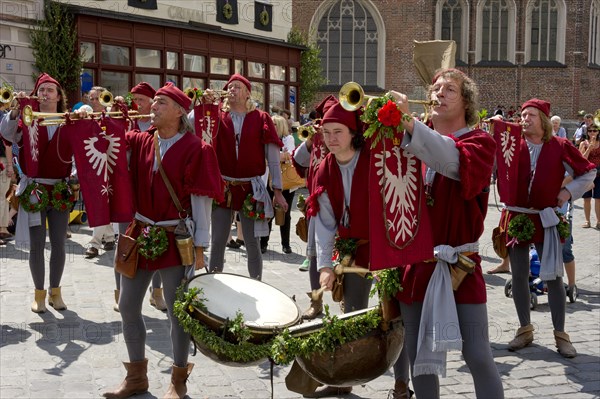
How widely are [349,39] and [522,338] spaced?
3273 cm

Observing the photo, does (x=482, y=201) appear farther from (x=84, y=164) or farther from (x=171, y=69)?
(x=171, y=69)

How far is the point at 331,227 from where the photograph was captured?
4.88m

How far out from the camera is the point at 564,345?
6.79 metres

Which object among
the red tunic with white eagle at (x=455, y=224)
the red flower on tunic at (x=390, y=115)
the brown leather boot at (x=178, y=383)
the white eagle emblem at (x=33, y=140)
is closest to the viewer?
the red flower on tunic at (x=390, y=115)

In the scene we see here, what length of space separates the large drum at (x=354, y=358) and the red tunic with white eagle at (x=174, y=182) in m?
1.36

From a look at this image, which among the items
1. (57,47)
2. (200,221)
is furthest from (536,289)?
(57,47)

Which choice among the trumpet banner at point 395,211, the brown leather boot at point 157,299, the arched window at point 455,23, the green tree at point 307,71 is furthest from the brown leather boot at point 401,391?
the arched window at point 455,23

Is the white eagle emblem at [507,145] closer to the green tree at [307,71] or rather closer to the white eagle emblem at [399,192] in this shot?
the white eagle emblem at [399,192]

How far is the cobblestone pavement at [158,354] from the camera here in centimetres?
582

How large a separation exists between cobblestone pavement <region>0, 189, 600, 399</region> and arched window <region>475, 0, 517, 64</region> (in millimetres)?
31338

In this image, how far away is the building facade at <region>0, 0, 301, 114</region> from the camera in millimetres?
17656

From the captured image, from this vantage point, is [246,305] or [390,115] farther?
[246,305]

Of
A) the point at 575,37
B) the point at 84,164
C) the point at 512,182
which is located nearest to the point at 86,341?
the point at 84,164

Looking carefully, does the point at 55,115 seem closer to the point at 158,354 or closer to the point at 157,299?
the point at 158,354
